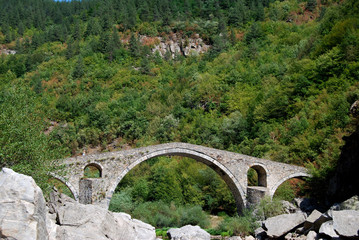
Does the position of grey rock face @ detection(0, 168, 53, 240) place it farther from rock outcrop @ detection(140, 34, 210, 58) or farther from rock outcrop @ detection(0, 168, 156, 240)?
rock outcrop @ detection(140, 34, 210, 58)

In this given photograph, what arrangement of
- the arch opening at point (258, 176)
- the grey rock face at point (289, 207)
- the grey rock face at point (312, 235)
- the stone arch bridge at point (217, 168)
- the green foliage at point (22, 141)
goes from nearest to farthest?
the green foliage at point (22, 141) < the grey rock face at point (312, 235) < the grey rock face at point (289, 207) < the stone arch bridge at point (217, 168) < the arch opening at point (258, 176)

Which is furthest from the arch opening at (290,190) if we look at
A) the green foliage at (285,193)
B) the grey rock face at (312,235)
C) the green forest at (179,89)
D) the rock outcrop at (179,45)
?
the rock outcrop at (179,45)

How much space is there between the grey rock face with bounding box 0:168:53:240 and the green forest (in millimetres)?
3553

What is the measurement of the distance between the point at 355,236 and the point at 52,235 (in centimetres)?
932

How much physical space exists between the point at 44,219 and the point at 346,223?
9.57 m

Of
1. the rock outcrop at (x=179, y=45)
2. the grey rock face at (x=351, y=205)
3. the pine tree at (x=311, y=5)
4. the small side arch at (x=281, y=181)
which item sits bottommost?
the grey rock face at (x=351, y=205)

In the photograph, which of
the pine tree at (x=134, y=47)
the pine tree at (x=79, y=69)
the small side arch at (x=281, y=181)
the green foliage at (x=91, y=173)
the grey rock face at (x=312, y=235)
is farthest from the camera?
the pine tree at (x=134, y=47)

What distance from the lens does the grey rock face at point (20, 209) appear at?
24.7 ft

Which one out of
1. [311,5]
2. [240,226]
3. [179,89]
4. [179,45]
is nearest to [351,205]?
[240,226]

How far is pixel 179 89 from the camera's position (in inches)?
1847

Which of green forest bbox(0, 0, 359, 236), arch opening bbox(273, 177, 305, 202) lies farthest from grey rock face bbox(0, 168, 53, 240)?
arch opening bbox(273, 177, 305, 202)

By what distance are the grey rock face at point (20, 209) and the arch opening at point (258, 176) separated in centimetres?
1548

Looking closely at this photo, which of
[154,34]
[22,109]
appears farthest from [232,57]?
[22,109]

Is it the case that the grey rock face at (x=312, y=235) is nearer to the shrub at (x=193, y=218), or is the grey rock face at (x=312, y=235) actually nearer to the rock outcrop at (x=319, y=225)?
the rock outcrop at (x=319, y=225)
